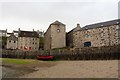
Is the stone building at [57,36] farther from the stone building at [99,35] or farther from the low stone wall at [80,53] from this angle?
the low stone wall at [80,53]

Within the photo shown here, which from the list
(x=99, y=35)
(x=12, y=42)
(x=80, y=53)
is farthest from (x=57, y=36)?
(x=12, y=42)

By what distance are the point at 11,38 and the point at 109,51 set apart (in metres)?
43.9

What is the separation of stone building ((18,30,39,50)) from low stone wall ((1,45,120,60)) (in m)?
26.4

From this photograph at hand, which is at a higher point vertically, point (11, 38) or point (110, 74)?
point (11, 38)

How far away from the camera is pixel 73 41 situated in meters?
48.4

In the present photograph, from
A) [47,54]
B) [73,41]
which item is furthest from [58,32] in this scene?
[47,54]

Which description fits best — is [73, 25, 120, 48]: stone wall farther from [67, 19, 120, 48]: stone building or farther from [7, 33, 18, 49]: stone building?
[7, 33, 18, 49]: stone building

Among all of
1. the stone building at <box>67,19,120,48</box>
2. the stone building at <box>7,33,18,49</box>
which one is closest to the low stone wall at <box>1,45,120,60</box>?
the stone building at <box>67,19,120,48</box>

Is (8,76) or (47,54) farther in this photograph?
(47,54)

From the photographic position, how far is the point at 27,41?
→ 220 ft

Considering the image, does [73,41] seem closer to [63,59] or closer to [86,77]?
[63,59]

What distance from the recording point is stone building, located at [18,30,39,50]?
219 ft

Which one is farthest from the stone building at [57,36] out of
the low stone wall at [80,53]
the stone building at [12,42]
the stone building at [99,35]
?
the stone building at [12,42]

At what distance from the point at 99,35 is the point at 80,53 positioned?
11.6 meters
